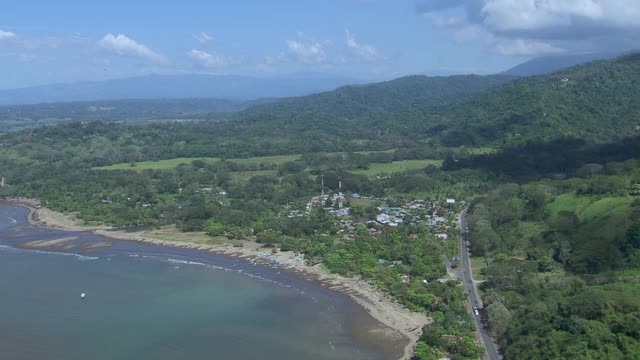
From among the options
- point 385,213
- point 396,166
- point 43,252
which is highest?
point 396,166

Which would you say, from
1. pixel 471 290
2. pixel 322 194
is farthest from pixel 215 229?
pixel 471 290

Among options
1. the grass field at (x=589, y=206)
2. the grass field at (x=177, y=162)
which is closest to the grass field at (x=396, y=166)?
the grass field at (x=177, y=162)

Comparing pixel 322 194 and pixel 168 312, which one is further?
pixel 322 194

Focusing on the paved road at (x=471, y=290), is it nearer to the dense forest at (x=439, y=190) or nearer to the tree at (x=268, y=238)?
the dense forest at (x=439, y=190)

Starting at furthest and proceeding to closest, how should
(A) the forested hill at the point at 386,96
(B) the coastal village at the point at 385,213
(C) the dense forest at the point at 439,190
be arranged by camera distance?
1. (A) the forested hill at the point at 386,96
2. (B) the coastal village at the point at 385,213
3. (C) the dense forest at the point at 439,190

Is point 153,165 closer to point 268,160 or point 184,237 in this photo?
point 268,160

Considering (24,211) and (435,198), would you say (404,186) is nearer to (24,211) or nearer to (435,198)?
(435,198)

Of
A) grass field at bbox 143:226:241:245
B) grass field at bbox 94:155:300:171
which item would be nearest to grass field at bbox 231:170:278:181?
grass field at bbox 94:155:300:171
